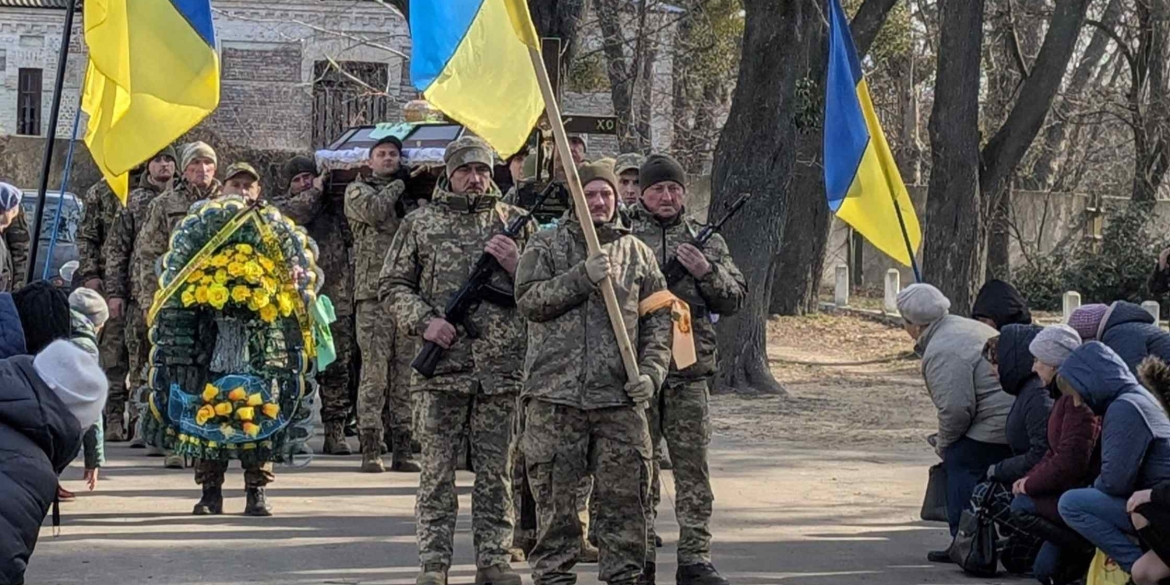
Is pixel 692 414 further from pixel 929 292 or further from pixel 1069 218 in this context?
pixel 1069 218

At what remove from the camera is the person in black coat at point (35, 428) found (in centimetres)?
566

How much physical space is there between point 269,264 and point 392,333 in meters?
2.23

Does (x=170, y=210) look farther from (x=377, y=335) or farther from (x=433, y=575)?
(x=433, y=575)

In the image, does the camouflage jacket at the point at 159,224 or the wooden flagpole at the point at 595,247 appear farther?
the camouflage jacket at the point at 159,224

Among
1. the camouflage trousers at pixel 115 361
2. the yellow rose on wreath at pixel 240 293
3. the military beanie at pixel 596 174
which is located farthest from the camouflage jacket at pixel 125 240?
the military beanie at pixel 596 174

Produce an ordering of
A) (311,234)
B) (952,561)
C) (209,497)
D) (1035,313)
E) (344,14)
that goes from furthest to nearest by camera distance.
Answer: (344,14), (1035,313), (311,234), (209,497), (952,561)

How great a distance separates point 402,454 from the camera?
12250mm

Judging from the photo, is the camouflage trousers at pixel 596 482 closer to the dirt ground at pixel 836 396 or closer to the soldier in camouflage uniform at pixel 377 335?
the soldier in camouflage uniform at pixel 377 335

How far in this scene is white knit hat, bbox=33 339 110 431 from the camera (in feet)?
19.5

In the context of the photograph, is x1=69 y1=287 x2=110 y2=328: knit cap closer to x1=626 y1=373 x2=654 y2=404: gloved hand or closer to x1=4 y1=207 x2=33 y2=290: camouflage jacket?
x1=626 y1=373 x2=654 y2=404: gloved hand

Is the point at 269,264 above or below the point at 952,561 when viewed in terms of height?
above

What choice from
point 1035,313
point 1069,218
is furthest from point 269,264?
point 1069,218

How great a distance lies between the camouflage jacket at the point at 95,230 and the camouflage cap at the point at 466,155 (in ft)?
16.4

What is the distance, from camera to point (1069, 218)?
124ft
